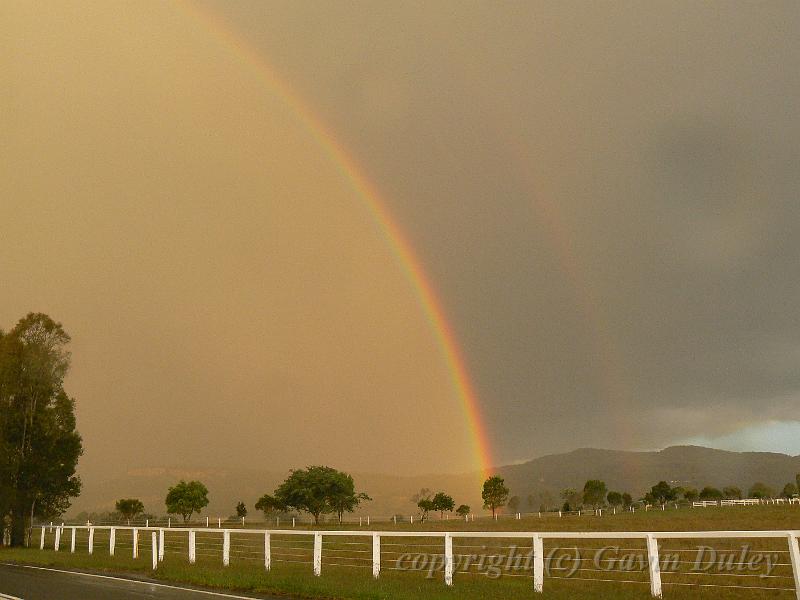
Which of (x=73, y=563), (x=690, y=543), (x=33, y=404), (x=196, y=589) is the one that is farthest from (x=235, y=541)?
(x=196, y=589)

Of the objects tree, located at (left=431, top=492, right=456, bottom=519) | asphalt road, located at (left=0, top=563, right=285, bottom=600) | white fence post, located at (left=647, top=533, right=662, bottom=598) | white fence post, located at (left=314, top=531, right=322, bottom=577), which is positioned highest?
white fence post, located at (left=647, top=533, right=662, bottom=598)

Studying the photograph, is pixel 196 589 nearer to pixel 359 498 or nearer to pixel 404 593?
pixel 404 593

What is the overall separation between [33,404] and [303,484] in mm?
78111

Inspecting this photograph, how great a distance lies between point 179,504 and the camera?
12106cm

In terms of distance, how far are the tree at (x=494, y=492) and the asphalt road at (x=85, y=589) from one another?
138 meters

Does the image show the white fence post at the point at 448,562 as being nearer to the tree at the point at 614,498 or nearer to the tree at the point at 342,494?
the tree at the point at 342,494

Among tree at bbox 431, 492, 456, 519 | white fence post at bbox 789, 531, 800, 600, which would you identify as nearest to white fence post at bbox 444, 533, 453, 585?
white fence post at bbox 789, 531, 800, 600

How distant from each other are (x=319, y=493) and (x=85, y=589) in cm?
10862

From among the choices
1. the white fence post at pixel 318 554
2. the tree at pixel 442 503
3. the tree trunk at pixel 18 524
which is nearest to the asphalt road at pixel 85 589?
the white fence post at pixel 318 554

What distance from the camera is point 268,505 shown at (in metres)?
132

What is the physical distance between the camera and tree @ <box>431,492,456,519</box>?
501 ft

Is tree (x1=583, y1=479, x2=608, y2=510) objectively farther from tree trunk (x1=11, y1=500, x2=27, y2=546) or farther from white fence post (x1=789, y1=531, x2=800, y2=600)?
white fence post (x1=789, y1=531, x2=800, y2=600)

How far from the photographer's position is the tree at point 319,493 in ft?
405

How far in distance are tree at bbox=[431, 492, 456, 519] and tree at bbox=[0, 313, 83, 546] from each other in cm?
10708
